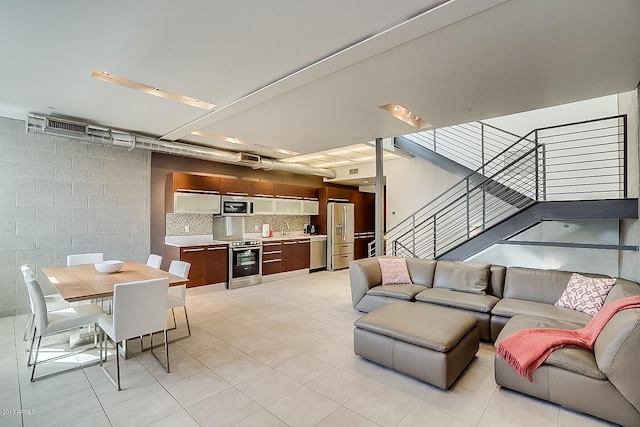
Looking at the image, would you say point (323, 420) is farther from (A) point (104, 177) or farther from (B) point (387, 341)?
(A) point (104, 177)

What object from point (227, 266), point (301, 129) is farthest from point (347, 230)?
point (301, 129)

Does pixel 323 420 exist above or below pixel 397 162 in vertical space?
below

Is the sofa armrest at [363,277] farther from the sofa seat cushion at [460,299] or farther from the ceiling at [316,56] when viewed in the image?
the ceiling at [316,56]

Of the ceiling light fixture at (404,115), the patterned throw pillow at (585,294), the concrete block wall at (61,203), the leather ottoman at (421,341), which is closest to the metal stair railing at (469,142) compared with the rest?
the ceiling light fixture at (404,115)

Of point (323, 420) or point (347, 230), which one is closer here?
point (323, 420)

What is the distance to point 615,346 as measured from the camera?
6.53 feet

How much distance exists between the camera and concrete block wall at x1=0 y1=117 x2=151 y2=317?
4.19 m

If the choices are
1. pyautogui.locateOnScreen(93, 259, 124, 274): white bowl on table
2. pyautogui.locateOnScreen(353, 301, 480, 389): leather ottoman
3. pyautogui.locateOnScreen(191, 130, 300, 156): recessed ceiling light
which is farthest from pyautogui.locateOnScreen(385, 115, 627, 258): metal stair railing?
pyautogui.locateOnScreen(93, 259, 124, 274): white bowl on table

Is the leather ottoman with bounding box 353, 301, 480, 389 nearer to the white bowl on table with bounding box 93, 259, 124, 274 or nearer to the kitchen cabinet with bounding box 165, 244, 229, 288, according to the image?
the white bowl on table with bounding box 93, 259, 124, 274

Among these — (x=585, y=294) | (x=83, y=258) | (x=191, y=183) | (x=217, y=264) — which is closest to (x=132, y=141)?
(x=191, y=183)

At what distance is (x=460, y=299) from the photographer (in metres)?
3.58

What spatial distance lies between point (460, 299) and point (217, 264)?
427 cm

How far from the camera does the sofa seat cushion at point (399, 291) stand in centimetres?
395

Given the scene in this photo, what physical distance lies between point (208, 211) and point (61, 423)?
13.8ft
